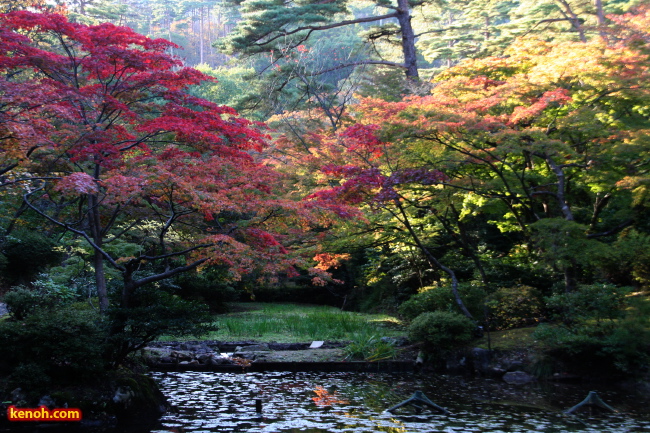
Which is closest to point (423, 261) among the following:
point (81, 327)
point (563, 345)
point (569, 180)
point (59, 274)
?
point (569, 180)

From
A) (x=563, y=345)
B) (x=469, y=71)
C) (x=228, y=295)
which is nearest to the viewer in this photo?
(x=563, y=345)

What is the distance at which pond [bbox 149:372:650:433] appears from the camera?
6.25m

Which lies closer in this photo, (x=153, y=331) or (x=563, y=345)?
(x=153, y=331)

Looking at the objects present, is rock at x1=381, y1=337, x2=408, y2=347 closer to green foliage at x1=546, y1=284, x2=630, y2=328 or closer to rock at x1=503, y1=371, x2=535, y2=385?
rock at x1=503, y1=371, x2=535, y2=385

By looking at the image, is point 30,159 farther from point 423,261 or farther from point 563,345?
point 423,261

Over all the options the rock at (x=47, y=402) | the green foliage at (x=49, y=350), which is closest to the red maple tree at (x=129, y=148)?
the green foliage at (x=49, y=350)

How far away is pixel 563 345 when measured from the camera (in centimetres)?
887

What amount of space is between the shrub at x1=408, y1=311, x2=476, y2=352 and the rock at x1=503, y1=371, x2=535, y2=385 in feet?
3.55

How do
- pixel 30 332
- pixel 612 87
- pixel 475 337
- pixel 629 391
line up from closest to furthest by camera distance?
pixel 30 332 < pixel 629 391 < pixel 612 87 < pixel 475 337

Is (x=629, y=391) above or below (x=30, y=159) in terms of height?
below

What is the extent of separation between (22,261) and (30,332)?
10.2 m

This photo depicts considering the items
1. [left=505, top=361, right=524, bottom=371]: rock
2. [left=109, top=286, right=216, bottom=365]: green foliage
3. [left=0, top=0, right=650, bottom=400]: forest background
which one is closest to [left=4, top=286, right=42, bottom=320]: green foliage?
[left=0, top=0, right=650, bottom=400]: forest background

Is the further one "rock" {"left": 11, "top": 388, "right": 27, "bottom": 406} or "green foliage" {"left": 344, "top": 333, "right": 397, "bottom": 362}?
"green foliage" {"left": 344, "top": 333, "right": 397, "bottom": 362}

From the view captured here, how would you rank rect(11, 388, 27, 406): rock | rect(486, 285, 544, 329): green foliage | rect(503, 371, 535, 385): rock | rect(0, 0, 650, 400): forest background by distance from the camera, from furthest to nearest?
rect(486, 285, 544, 329): green foliage < rect(503, 371, 535, 385): rock < rect(0, 0, 650, 400): forest background < rect(11, 388, 27, 406): rock
